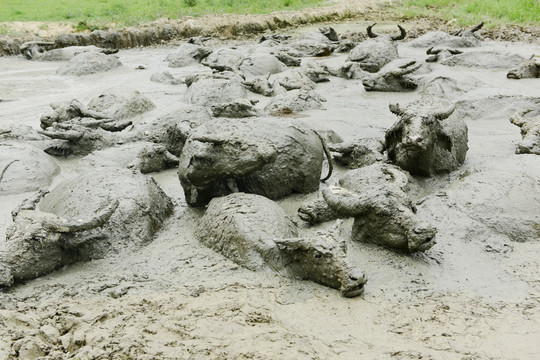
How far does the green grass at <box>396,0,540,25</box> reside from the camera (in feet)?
49.7

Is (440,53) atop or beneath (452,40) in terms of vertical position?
beneath

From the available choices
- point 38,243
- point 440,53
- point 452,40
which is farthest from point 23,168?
point 452,40

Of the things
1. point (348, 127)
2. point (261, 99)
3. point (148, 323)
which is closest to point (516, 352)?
point (148, 323)

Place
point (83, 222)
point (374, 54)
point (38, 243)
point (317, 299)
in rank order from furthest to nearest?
point (374, 54), point (83, 222), point (38, 243), point (317, 299)

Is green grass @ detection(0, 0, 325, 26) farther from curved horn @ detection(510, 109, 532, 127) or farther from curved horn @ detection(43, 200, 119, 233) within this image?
curved horn @ detection(43, 200, 119, 233)

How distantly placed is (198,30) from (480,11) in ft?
30.4

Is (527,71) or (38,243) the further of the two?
(527,71)

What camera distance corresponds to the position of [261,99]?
8.52 m

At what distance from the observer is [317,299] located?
3.04m

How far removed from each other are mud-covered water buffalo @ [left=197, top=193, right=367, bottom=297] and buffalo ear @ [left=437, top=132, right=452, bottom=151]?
1.91 metres

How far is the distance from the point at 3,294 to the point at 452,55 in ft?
32.4

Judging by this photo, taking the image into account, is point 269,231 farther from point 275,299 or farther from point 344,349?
point 344,349

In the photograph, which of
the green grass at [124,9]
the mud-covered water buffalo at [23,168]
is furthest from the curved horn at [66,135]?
the green grass at [124,9]

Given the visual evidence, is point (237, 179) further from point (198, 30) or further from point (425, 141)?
point (198, 30)
